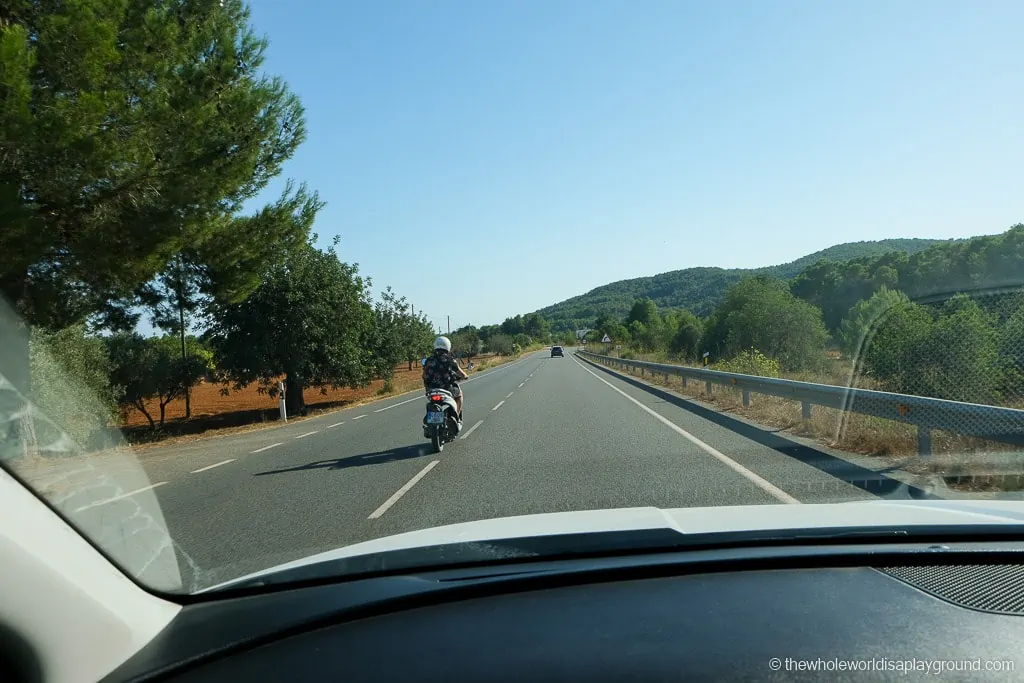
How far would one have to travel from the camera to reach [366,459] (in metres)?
10.7

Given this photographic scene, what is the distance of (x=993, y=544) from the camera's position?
9.46 ft

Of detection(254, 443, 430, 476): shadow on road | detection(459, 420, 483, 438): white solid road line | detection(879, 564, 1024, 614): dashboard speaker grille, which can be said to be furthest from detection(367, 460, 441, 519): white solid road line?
detection(879, 564, 1024, 614): dashboard speaker grille

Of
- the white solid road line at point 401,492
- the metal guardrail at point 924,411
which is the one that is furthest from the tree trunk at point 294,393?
the metal guardrail at point 924,411

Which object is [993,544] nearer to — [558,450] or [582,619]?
[582,619]

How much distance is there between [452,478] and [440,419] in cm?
254

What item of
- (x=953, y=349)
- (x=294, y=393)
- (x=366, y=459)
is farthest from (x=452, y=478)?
(x=294, y=393)

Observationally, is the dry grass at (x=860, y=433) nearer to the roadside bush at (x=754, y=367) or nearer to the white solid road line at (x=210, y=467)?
the roadside bush at (x=754, y=367)

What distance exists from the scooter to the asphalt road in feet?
0.85

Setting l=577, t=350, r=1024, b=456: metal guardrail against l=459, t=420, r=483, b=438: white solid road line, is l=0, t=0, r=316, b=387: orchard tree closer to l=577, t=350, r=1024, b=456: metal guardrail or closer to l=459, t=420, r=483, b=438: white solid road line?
l=459, t=420, r=483, b=438: white solid road line

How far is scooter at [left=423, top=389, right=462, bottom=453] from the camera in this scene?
1111cm

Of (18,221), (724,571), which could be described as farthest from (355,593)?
(18,221)

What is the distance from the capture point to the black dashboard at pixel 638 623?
2.00 meters

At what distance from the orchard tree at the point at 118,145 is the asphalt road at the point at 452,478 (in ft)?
11.2

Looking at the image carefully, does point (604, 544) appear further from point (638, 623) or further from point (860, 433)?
point (860, 433)
